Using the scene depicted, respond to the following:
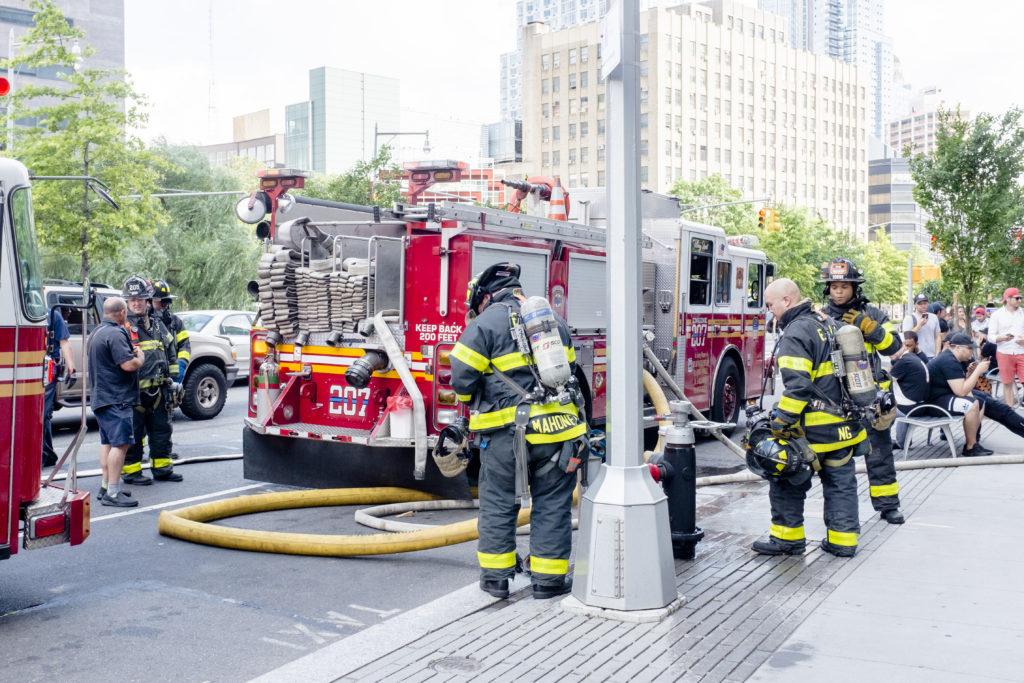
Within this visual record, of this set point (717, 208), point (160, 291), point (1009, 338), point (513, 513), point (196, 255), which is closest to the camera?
point (513, 513)

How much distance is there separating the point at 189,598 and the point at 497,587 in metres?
1.81

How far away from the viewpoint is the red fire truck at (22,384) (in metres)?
5.15

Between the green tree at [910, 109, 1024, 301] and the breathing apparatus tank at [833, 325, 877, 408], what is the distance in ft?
43.6

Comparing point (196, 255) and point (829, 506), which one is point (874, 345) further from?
point (196, 255)

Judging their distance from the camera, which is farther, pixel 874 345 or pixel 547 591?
pixel 874 345

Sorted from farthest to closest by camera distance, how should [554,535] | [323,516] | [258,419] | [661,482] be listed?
[258,419]
[323,516]
[661,482]
[554,535]

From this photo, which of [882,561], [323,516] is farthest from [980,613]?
[323,516]

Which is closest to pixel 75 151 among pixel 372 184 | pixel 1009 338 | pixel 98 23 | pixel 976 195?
pixel 372 184

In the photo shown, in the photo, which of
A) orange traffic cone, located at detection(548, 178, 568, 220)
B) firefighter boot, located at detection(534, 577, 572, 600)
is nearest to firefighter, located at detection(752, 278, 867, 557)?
firefighter boot, located at detection(534, 577, 572, 600)

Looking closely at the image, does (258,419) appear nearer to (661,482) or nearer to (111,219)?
(661,482)

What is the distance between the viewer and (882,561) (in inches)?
251

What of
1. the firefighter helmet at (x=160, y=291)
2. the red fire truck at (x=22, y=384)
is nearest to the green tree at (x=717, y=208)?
the firefighter helmet at (x=160, y=291)

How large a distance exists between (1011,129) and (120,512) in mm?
17010

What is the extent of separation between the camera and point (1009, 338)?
1452 cm
